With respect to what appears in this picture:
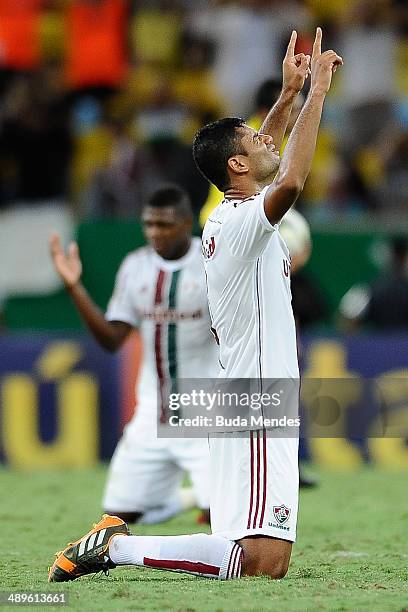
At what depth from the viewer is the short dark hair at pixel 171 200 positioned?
7836 millimetres

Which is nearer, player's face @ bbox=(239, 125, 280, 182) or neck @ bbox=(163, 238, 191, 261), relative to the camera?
player's face @ bbox=(239, 125, 280, 182)

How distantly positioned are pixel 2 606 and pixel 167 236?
3475 millimetres

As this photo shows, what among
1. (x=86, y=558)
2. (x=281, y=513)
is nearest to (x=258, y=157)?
(x=281, y=513)

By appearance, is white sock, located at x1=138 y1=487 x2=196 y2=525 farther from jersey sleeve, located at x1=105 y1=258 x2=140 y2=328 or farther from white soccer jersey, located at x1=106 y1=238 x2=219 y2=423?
jersey sleeve, located at x1=105 y1=258 x2=140 y2=328

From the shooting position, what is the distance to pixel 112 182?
13.5 m

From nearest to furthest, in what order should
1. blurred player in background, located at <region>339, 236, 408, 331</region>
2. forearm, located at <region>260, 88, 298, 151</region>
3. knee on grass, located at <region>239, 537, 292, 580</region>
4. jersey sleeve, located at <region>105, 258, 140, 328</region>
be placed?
knee on grass, located at <region>239, 537, 292, 580</region> < forearm, located at <region>260, 88, 298, 151</region> < jersey sleeve, located at <region>105, 258, 140, 328</region> < blurred player in background, located at <region>339, 236, 408, 331</region>

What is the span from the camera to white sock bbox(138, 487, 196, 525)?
26.4 ft

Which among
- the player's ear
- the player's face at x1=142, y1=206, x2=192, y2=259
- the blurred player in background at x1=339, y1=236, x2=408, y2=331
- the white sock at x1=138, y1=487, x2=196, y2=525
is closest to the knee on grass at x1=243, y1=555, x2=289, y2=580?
the player's ear

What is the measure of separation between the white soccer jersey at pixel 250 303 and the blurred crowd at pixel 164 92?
7.62m

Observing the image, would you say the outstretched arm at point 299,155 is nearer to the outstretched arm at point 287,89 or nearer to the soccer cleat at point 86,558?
the outstretched arm at point 287,89

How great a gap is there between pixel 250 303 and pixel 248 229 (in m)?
0.37

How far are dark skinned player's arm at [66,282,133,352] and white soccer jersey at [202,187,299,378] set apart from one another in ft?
5.34

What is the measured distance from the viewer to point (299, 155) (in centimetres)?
515

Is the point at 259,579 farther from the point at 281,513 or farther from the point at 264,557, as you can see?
the point at 281,513
